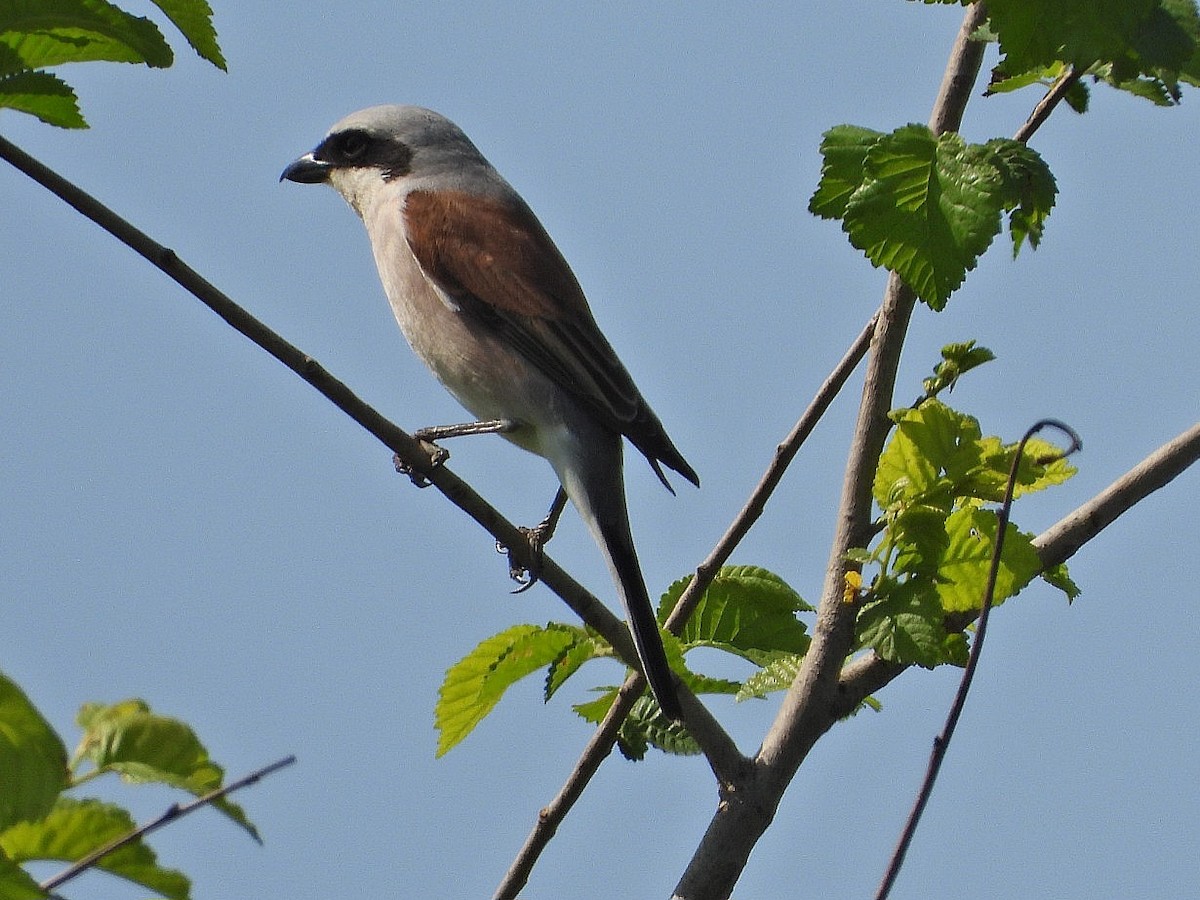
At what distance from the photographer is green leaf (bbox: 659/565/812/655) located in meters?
2.91

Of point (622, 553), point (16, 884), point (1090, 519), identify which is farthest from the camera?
point (622, 553)

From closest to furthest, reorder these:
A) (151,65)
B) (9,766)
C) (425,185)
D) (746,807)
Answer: (9,766)
(151,65)
(746,807)
(425,185)

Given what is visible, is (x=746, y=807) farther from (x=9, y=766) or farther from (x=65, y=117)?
(x=65, y=117)

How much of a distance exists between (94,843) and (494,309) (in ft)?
8.34

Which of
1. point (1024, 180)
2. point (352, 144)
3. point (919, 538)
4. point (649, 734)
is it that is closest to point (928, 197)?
point (1024, 180)

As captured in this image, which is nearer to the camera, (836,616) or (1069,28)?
(1069,28)

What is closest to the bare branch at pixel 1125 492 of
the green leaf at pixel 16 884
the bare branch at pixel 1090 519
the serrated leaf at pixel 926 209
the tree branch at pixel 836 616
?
the bare branch at pixel 1090 519

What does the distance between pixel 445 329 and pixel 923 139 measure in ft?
6.14

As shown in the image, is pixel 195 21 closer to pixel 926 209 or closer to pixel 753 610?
pixel 926 209

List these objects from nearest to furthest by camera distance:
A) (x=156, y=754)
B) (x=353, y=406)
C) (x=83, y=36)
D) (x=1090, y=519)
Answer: (x=156, y=754)
(x=83, y=36)
(x=353, y=406)
(x=1090, y=519)

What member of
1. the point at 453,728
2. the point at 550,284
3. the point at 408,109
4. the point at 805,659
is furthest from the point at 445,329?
the point at 805,659

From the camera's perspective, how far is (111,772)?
5.62ft

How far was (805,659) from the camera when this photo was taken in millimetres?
2619

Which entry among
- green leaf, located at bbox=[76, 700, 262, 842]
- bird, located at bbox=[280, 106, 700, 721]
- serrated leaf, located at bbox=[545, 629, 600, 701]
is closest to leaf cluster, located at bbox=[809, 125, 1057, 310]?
serrated leaf, located at bbox=[545, 629, 600, 701]
